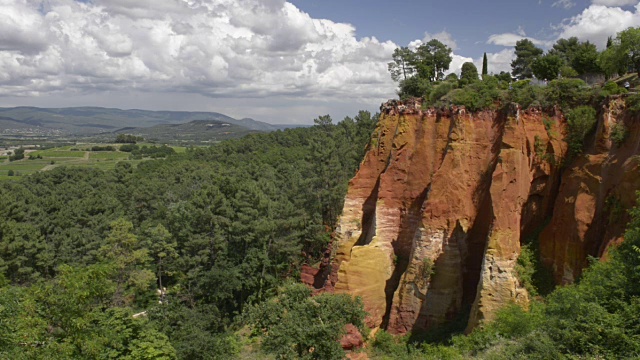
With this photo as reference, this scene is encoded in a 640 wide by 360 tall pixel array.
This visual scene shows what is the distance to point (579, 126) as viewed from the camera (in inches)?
922

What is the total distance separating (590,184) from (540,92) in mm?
6392

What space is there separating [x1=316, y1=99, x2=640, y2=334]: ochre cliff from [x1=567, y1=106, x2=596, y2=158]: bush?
1.71ft

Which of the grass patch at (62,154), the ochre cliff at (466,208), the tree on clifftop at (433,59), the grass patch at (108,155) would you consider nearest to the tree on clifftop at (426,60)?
the tree on clifftop at (433,59)

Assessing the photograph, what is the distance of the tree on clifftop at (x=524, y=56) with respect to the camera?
46531 mm

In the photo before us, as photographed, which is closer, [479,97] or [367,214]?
[479,97]

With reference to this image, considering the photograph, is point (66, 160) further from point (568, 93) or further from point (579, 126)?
point (579, 126)

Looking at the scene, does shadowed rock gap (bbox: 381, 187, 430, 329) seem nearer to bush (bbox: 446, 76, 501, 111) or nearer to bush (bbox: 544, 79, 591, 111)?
bush (bbox: 446, 76, 501, 111)

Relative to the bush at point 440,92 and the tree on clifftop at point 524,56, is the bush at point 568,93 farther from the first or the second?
the tree on clifftop at point 524,56

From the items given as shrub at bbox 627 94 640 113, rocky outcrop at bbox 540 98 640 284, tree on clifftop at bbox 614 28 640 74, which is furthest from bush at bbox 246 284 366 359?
tree on clifftop at bbox 614 28 640 74

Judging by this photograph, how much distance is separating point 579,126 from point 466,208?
722 cm

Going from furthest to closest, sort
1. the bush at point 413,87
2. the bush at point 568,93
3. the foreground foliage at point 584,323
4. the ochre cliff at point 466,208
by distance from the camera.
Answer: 1. the bush at point 413,87
2. the bush at point 568,93
3. the ochre cliff at point 466,208
4. the foreground foliage at point 584,323

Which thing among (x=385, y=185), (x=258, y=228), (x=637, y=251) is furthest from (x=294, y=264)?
(x=637, y=251)

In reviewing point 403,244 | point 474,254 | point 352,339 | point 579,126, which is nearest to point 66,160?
point 403,244

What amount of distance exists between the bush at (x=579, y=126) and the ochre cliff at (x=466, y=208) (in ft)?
1.71
